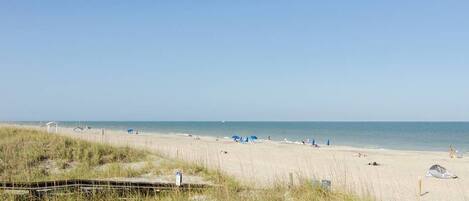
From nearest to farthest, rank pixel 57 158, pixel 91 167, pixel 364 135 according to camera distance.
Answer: pixel 91 167, pixel 57 158, pixel 364 135

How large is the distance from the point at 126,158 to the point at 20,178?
175 inches

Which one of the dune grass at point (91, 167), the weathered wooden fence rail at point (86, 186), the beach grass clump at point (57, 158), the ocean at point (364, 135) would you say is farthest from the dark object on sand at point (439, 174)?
the ocean at point (364, 135)

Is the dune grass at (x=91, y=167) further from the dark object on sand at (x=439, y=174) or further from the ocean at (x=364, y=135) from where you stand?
the ocean at (x=364, y=135)

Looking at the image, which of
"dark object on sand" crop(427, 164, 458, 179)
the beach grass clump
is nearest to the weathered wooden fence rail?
the beach grass clump

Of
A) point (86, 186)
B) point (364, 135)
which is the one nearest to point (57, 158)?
point (86, 186)

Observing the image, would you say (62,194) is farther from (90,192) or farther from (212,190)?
(212,190)

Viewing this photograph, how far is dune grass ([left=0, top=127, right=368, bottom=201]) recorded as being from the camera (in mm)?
7508

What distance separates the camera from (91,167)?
43.7 feet

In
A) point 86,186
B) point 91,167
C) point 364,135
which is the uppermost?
point 86,186

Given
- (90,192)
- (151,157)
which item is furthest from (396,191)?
(90,192)

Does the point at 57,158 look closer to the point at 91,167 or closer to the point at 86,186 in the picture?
the point at 91,167

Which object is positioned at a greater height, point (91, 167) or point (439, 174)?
point (91, 167)

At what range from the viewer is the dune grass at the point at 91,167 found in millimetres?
7508

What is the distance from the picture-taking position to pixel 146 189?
845cm
